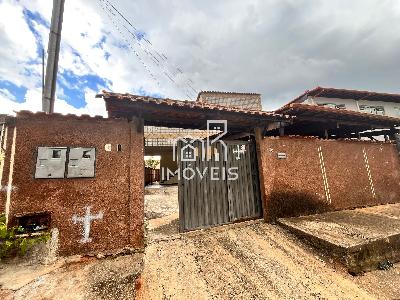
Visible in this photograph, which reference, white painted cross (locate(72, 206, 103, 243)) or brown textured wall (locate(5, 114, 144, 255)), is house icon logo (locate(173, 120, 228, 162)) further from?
white painted cross (locate(72, 206, 103, 243))

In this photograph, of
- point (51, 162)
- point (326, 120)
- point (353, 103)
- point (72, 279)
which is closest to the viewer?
point (72, 279)

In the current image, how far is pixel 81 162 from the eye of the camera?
4.89m

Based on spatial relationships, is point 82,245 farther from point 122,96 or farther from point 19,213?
point 122,96

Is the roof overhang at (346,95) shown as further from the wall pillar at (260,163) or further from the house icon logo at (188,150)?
the house icon logo at (188,150)

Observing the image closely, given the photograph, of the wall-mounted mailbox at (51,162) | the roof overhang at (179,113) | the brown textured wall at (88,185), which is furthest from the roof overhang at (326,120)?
the wall-mounted mailbox at (51,162)

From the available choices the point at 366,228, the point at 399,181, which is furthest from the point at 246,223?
the point at 399,181

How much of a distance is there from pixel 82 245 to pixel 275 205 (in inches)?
202

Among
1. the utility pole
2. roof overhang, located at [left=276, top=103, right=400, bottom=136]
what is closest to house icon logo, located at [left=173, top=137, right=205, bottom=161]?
roof overhang, located at [left=276, top=103, right=400, bottom=136]

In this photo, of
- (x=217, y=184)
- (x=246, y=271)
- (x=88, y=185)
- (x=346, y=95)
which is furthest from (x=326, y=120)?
(x=346, y=95)

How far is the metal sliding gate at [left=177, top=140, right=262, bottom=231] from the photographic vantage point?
605cm

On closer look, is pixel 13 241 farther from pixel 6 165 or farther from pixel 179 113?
pixel 179 113

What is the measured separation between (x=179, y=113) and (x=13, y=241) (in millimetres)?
4187

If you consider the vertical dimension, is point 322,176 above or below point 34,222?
above

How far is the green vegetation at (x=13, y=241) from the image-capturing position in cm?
414
